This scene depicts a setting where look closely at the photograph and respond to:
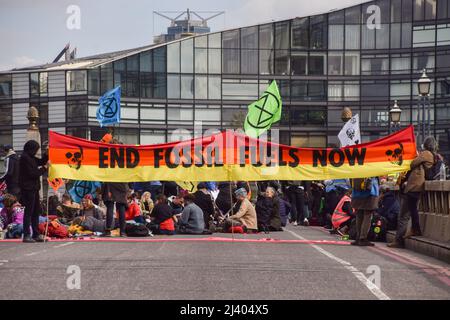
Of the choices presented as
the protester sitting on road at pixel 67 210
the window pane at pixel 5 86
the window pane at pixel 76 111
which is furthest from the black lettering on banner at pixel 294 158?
the window pane at pixel 5 86

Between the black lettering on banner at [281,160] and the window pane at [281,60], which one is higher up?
the window pane at [281,60]

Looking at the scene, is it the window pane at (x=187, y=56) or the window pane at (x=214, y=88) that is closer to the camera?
the window pane at (x=187, y=56)

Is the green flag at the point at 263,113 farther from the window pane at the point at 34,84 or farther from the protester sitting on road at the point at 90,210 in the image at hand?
the window pane at the point at 34,84

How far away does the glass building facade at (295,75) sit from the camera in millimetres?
69938

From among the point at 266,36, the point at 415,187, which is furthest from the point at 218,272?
the point at 266,36

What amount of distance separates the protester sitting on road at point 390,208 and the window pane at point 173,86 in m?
52.8

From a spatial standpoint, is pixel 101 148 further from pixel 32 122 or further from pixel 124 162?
pixel 32 122

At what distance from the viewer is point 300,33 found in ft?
235

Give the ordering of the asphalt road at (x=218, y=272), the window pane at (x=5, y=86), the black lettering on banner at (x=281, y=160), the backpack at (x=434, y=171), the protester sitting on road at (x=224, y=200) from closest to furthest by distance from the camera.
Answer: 1. the asphalt road at (x=218, y=272)
2. the backpack at (x=434, y=171)
3. the black lettering on banner at (x=281, y=160)
4. the protester sitting on road at (x=224, y=200)
5. the window pane at (x=5, y=86)

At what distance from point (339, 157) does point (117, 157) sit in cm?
478

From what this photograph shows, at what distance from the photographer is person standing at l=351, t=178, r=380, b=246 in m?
17.2

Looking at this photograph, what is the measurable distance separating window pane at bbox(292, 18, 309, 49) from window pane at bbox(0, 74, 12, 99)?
25092 mm

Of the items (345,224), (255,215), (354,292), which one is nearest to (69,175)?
(255,215)

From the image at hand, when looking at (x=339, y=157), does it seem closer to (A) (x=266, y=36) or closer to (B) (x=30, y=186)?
(B) (x=30, y=186)
